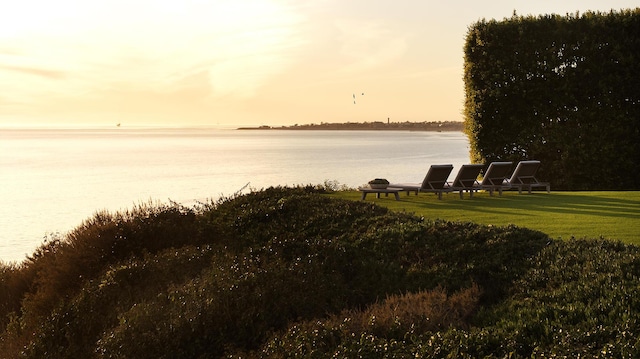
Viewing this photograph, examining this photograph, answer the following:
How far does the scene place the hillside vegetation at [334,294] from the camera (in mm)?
6949

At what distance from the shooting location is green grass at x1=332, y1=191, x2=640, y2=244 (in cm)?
1196

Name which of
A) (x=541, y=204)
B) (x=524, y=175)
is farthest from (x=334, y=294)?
(x=524, y=175)

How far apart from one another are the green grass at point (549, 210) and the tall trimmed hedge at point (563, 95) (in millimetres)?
5302

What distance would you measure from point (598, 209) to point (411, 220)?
4.90 metres

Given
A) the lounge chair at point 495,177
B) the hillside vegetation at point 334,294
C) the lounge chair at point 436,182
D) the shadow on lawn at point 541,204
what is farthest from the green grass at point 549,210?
the hillside vegetation at point 334,294

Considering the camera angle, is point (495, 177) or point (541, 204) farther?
point (495, 177)

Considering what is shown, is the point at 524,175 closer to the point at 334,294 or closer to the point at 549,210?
the point at 549,210

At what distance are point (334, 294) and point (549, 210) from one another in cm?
726

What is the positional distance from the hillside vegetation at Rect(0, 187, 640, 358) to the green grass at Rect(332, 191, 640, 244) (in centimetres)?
178

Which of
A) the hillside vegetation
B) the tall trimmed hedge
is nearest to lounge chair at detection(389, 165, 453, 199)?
the hillside vegetation

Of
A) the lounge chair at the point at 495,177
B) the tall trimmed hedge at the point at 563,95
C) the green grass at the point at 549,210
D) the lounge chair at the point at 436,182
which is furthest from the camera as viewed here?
the tall trimmed hedge at the point at 563,95

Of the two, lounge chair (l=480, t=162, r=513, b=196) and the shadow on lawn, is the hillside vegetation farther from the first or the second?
lounge chair (l=480, t=162, r=513, b=196)

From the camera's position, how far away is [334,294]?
9039 mm

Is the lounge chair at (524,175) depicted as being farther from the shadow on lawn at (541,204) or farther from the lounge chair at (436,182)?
the lounge chair at (436,182)
